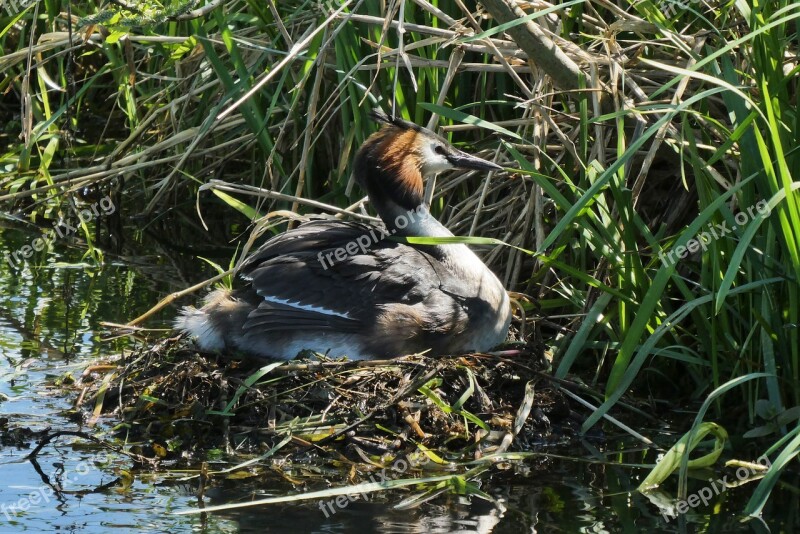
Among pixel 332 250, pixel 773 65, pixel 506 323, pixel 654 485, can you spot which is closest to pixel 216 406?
pixel 332 250

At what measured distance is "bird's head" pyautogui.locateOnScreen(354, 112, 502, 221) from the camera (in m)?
5.55

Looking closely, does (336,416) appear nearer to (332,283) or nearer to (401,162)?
(332,283)

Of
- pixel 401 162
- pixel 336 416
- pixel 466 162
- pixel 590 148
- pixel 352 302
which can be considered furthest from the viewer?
pixel 590 148

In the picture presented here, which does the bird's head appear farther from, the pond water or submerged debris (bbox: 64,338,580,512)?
the pond water

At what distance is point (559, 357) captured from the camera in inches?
214

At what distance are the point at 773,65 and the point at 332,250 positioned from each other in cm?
204

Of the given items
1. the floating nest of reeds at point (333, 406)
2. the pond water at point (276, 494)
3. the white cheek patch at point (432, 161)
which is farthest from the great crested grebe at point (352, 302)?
the pond water at point (276, 494)

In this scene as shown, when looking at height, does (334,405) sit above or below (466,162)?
below

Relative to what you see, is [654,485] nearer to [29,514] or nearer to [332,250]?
[332,250]

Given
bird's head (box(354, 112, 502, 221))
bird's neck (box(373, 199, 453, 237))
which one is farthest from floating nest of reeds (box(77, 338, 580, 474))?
bird's head (box(354, 112, 502, 221))

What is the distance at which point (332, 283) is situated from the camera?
207 inches

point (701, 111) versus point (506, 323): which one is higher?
point (701, 111)

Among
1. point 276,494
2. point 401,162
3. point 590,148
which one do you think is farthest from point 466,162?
point 276,494

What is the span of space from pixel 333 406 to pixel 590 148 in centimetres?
194
